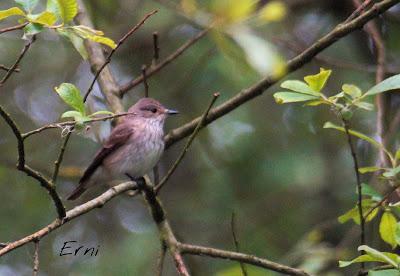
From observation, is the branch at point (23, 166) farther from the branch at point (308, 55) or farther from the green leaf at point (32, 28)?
the branch at point (308, 55)

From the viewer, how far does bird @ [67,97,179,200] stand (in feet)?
16.9

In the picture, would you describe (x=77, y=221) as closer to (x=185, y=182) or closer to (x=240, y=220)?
(x=185, y=182)

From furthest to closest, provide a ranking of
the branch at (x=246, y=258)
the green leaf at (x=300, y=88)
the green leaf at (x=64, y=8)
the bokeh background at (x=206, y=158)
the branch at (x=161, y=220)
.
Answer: the bokeh background at (x=206, y=158)
the branch at (x=161, y=220)
the branch at (x=246, y=258)
the green leaf at (x=300, y=88)
the green leaf at (x=64, y=8)

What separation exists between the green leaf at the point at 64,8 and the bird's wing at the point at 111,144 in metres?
2.83

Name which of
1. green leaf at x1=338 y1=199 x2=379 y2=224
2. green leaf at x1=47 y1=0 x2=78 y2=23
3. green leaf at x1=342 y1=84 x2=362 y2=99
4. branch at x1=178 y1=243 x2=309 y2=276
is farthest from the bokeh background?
green leaf at x1=47 y1=0 x2=78 y2=23

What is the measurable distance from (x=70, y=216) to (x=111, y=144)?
2484 millimetres

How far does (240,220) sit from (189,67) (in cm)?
148

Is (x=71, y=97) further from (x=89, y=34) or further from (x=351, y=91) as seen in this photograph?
(x=351, y=91)

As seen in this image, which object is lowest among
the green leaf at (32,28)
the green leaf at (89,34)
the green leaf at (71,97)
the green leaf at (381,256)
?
the green leaf at (381,256)

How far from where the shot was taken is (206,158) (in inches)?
266

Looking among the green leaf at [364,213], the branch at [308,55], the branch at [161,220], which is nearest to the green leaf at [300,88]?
the branch at [308,55]

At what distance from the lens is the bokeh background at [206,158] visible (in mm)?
6055

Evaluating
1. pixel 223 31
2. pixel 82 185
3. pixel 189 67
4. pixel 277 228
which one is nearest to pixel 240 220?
pixel 277 228

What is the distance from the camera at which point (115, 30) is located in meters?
6.19
